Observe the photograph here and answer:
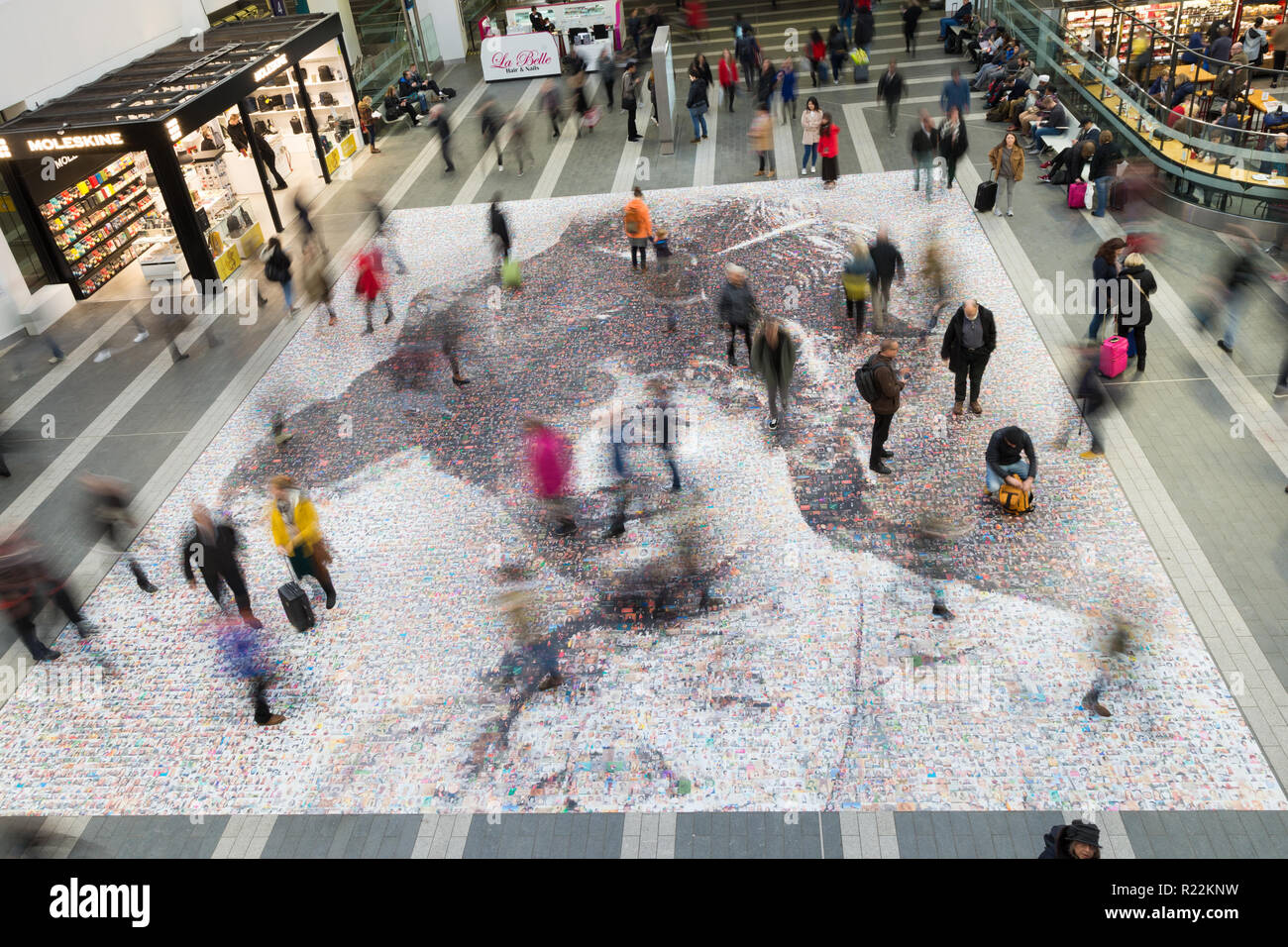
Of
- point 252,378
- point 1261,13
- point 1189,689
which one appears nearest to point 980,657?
point 1189,689

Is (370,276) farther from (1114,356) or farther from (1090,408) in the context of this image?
(1114,356)

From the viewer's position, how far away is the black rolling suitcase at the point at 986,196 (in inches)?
613

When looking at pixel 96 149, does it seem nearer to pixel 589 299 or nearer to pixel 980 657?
pixel 589 299

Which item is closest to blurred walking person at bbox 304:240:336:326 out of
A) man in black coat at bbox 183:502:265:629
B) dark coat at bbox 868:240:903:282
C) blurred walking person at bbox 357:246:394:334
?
blurred walking person at bbox 357:246:394:334

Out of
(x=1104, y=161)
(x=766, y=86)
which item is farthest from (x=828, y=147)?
(x=1104, y=161)

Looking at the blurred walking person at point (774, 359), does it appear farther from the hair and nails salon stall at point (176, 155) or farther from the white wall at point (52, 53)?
the white wall at point (52, 53)

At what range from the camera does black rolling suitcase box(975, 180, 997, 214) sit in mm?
15562

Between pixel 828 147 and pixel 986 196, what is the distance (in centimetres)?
313

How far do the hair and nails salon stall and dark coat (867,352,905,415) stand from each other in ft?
42.2

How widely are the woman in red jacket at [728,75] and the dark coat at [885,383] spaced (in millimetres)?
15816

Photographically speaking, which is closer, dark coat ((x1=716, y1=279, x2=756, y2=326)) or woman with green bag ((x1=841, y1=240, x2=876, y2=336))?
dark coat ((x1=716, y1=279, x2=756, y2=326))

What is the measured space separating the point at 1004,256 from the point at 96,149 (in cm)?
Result: 1522

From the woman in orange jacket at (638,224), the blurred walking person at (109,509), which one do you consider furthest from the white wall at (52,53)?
the woman in orange jacket at (638,224)

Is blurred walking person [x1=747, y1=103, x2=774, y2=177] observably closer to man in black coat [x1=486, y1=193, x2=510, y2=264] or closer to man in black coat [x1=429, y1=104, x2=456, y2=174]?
man in black coat [x1=486, y1=193, x2=510, y2=264]
